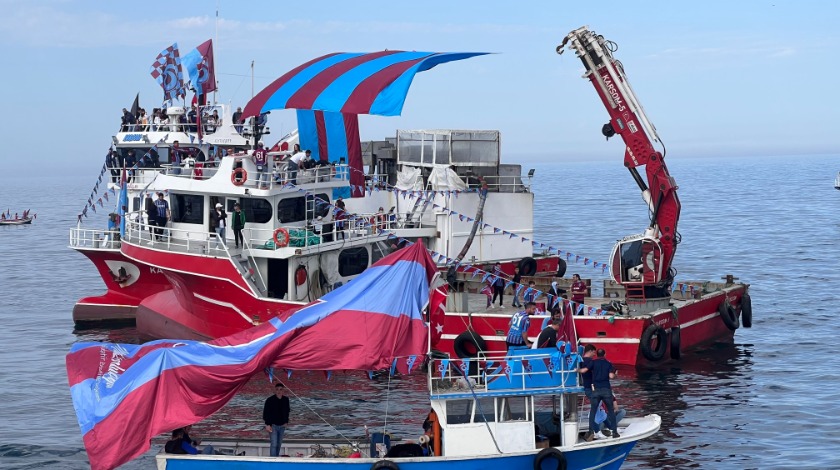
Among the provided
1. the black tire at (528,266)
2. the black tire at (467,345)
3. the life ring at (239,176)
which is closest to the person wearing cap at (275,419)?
the black tire at (467,345)

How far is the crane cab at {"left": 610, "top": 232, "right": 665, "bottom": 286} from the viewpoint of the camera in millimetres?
36906

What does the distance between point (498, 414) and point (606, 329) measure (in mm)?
13445

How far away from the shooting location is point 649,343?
3456 centimetres

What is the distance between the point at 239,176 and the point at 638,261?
1372cm

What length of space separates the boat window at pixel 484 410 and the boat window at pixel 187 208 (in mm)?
20086

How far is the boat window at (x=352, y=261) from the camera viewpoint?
3966cm

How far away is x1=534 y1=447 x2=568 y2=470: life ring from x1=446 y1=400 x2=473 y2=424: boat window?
155cm

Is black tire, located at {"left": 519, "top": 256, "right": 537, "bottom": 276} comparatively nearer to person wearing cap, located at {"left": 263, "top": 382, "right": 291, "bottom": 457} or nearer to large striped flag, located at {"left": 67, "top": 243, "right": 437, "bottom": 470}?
large striped flag, located at {"left": 67, "top": 243, "right": 437, "bottom": 470}

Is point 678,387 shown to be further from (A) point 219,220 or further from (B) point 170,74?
(B) point 170,74

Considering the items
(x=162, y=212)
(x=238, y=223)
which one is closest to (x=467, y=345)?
(x=238, y=223)

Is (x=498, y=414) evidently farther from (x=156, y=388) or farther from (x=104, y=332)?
(x=104, y=332)

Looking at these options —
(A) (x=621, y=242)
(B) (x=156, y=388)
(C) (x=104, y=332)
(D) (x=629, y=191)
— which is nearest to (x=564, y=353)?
Result: (B) (x=156, y=388)

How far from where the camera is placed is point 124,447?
21.3 m

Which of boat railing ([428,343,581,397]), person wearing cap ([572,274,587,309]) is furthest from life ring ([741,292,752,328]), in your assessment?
boat railing ([428,343,581,397])
